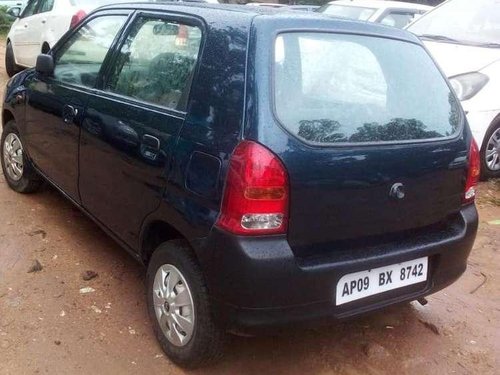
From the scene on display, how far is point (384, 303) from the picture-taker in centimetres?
271

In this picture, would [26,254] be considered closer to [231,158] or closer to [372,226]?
[231,158]

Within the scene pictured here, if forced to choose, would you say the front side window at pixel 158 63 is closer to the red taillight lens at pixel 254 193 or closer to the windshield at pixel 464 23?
the red taillight lens at pixel 254 193

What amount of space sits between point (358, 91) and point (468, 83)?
134 inches

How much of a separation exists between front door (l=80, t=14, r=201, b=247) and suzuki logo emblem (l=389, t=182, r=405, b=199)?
100 centimetres

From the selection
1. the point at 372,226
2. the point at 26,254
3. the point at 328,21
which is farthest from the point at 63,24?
the point at 372,226

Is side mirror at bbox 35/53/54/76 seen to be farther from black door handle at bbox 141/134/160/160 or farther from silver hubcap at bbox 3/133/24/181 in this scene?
black door handle at bbox 141/134/160/160

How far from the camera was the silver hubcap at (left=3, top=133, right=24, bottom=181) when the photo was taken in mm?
4714

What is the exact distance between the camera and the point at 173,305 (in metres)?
2.78

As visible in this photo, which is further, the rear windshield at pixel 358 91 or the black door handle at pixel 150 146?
the black door handle at pixel 150 146

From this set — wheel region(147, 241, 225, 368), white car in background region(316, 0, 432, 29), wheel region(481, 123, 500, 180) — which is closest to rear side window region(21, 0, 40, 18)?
white car in background region(316, 0, 432, 29)

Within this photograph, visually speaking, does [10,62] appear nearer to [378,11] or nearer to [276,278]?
[378,11]

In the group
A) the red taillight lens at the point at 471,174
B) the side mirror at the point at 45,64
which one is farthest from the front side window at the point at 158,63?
the red taillight lens at the point at 471,174

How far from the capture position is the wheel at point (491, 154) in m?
5.72

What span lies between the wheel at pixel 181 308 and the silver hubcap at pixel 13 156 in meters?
2.29
